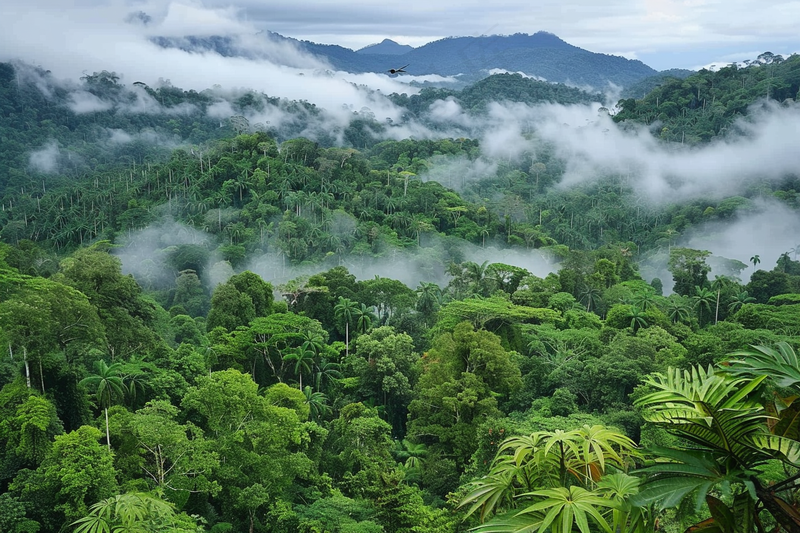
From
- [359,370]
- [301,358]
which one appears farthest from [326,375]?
[301,358]

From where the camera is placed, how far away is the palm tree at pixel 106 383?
17500 mm

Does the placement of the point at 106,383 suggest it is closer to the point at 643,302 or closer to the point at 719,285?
the point at 643,302

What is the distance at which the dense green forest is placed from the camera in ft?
12.9

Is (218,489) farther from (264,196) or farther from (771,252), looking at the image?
(771,252)

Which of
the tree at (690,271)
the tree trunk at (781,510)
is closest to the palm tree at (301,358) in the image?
the tree trunk at (781,510)

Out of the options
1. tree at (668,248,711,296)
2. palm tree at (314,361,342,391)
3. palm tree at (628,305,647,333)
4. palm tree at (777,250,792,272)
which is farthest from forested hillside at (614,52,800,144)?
palm tree at (314,361,342,391)

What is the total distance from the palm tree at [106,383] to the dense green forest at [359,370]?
10cm

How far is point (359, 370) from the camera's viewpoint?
2661cm

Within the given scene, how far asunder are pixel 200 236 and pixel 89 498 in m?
44.3

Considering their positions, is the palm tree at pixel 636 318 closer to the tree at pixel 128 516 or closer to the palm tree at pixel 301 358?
the palm tree at pixel 301 358

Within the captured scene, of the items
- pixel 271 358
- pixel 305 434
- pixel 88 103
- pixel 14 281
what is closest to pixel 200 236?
pixel 271 358

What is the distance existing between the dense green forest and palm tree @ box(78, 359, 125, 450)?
10 centimetres

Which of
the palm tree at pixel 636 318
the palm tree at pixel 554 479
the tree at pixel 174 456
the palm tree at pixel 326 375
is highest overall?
the palm tree at pixel 554 479

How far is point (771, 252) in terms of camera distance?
74.4 m
